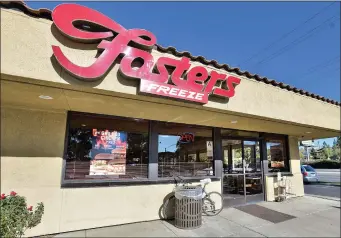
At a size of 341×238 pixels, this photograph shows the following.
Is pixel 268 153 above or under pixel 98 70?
under

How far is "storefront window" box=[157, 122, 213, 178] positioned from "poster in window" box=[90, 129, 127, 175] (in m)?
1.10

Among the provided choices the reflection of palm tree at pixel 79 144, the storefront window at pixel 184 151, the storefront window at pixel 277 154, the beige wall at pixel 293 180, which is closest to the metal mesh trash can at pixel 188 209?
the storefront window at pixel 184 151

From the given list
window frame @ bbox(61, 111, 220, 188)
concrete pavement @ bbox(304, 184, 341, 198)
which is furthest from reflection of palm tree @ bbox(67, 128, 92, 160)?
concrete pavement @ bbox(304, 184, 341, 198)

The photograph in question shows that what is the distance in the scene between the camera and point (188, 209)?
5.63 m

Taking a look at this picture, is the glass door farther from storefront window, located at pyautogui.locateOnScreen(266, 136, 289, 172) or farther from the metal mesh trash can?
the metal mesh trash can

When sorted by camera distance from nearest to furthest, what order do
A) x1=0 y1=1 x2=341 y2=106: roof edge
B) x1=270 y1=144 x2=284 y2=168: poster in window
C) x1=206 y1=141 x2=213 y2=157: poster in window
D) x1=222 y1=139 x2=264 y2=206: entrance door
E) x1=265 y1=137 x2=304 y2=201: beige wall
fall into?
A: x1=0 y1=1 x2=341 y2=106: roof edge
x1=206 y1=141 x2=213 y2=157: poster in window
x1=222 y1=139 x2=264 y2=206: entrance door
x1=265 y1=137 x2=304 y2=201: beige wall
x1=270 y1=144 x2=284 y2=168: poster in window

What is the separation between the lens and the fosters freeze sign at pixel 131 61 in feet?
12.2

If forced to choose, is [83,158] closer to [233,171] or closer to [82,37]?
[82,37]

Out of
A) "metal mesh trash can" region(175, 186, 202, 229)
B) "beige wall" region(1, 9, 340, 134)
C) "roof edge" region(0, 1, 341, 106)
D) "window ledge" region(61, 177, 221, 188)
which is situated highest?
"roof edge" region(0, 1, 341, 106)

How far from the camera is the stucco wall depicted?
16.1ft

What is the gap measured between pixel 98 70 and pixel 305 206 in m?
8.41

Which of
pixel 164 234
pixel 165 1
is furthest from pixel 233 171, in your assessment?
pixel 165 1

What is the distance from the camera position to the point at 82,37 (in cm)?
379

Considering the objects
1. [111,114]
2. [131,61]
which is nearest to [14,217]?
[111,114]
